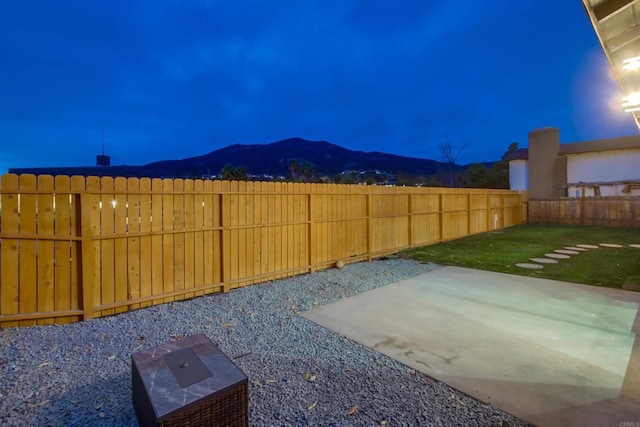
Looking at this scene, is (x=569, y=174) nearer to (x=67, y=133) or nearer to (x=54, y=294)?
(x=54, y=294)

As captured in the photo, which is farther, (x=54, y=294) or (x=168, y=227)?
(x=168, y=227)

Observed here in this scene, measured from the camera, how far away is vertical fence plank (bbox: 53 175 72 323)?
11.3ft

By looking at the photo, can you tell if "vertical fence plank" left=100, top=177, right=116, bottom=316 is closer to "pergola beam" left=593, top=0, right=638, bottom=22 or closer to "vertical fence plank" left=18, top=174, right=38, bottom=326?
"vertical fence plank" left=18, top=174, right=38, bottom=326

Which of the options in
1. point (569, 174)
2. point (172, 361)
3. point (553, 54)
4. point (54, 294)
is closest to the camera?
point (172, 361)

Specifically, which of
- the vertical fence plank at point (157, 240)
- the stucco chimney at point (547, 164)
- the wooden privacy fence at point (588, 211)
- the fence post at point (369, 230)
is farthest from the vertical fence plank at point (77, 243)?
the stucco chimney at point (547, 164)

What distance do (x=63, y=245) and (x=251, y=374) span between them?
283cm

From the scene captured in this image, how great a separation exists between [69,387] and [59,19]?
5129cm

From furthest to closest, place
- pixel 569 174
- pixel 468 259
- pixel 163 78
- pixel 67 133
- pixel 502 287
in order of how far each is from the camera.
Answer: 1. pixel 163 78
2. pixel 67 133
3. pixel 569 174
4. pixel 468 259
5. pixel 502 287

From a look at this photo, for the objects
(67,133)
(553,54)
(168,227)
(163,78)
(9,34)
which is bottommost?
(168,227)

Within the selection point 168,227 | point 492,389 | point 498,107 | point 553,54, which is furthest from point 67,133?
point 498,107

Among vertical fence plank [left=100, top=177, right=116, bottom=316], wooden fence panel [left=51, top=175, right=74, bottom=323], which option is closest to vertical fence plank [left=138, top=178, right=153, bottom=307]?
vertical fence plank [left=100, top=177, right=116, bottom=316]

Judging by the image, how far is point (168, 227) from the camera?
421 centimetres

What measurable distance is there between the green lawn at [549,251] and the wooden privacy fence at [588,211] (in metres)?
2.30

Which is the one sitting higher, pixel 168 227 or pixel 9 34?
pixel 9 34
